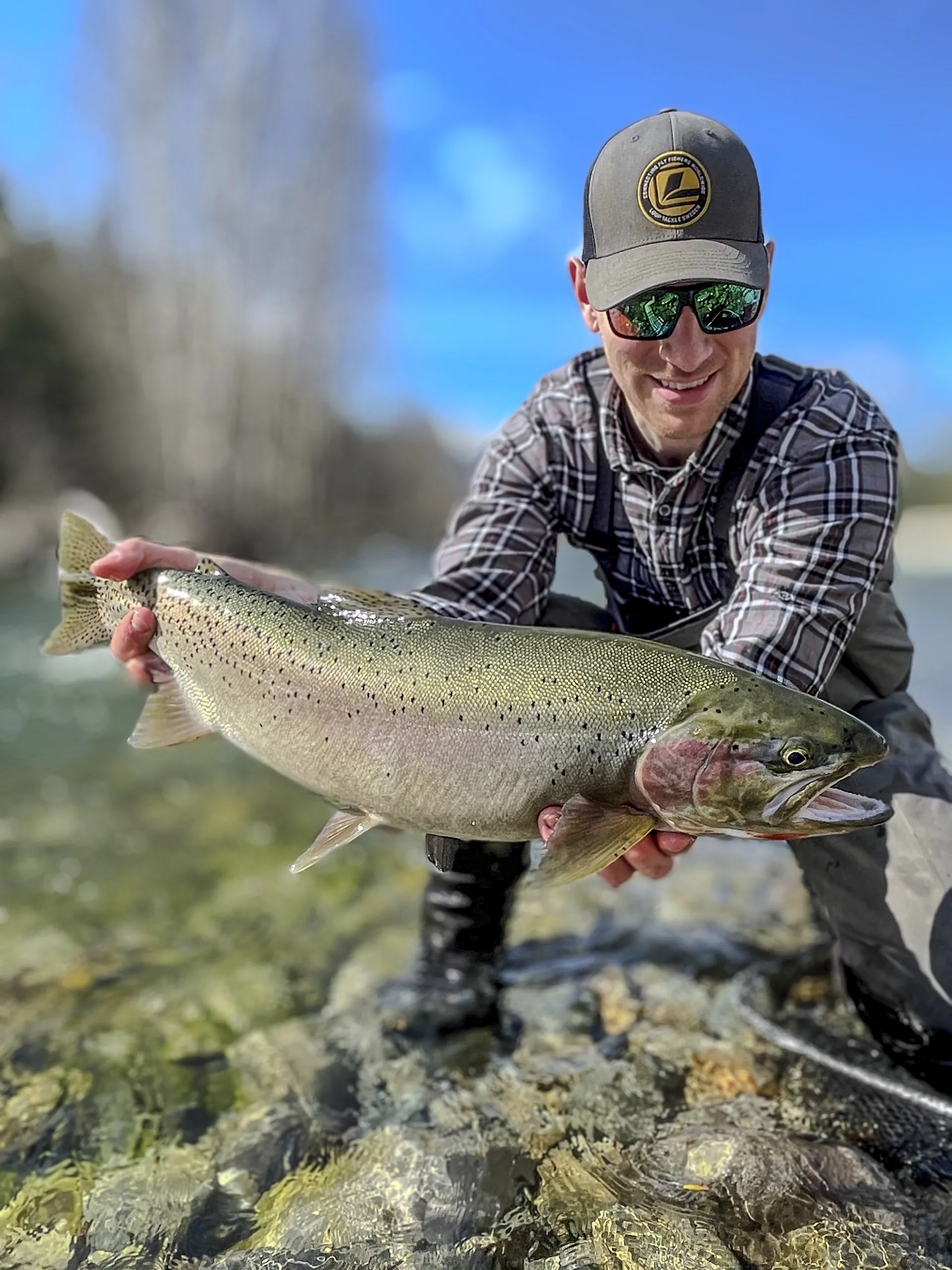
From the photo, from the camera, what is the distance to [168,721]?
226 centimetres

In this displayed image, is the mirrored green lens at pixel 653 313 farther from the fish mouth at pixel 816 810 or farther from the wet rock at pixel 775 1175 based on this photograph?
the wet rock at pixel 775 1175

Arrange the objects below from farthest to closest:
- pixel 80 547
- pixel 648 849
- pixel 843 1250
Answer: pixel 80 547, pixel 648 849, pixel 843 1250

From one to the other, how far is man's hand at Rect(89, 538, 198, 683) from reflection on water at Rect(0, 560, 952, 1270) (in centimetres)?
105

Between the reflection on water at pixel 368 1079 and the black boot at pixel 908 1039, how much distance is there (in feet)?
0.85

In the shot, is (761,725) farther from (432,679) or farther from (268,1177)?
(268,1177)

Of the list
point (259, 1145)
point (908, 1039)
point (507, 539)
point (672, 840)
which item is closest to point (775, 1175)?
point (908, 1039)

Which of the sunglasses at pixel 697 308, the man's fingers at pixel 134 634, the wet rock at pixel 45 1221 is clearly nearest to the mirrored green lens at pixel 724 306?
→ the sunglasses at pixel 697 308

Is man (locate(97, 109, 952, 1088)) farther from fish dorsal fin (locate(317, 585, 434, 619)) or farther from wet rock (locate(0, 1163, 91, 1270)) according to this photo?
wet rock (locate(0, 1163, 91, 1270))

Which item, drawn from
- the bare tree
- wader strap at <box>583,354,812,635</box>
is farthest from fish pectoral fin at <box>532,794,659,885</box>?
the bare tree

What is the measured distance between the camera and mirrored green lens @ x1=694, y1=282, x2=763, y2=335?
200 cm

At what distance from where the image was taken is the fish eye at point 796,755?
1.65 metres

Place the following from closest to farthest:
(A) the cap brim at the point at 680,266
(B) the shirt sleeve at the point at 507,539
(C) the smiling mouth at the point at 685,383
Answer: (A) the cap brim at the point at 680,266, (C) the smiling mouth at the point at 685,383, (B) the shirt sleeve at the point at 507,539

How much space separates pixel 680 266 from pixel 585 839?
4.08 feet

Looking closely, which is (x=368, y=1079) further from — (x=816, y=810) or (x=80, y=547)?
(x=80, y=547)
